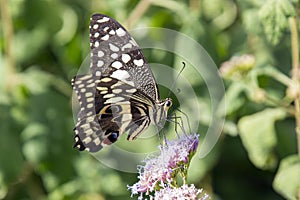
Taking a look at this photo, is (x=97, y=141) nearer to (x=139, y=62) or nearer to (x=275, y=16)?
(x=139, y=62)

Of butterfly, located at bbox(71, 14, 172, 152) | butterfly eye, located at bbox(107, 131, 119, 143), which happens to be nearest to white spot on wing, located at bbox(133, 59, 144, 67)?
butterfly, located at bbox(71, 14, 172, 152)

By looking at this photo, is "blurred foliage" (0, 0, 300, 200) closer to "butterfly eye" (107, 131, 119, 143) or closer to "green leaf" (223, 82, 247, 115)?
"green leaf" (223, 82, 247, 115)

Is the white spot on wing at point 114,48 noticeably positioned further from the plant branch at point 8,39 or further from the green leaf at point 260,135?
the plant branch at point 8,39

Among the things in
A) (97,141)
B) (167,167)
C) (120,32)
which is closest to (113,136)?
(97,141)

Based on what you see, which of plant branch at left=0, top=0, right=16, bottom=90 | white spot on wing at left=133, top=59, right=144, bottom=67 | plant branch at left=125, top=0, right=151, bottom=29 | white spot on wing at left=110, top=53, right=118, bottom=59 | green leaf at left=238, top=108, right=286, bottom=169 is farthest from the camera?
plant branch at left=0, top=0, right=16, bottom=90

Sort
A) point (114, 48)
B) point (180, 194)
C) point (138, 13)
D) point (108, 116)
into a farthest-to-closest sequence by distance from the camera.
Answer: point (138, 13), point (108, 116), point (114, 48), point (180, 194)

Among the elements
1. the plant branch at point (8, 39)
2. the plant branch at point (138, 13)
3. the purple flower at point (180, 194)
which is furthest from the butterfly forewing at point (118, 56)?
the plant branch at point (8, 39)
